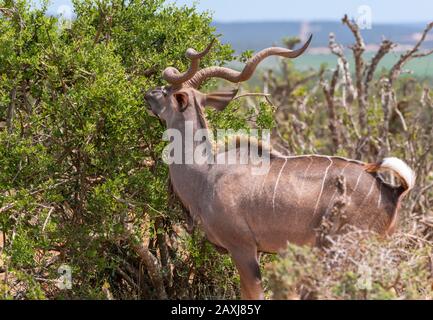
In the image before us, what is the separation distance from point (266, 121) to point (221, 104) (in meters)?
0.48

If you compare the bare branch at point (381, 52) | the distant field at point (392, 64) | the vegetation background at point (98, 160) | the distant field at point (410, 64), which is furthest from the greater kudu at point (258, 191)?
the distant field at point (410, 64)

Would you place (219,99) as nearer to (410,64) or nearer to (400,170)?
(400,170)

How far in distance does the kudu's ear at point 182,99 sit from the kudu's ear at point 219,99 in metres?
0.16

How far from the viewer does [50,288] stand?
539 cm

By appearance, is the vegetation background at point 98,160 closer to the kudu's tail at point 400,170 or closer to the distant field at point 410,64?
the kudu's tail at point 400,170

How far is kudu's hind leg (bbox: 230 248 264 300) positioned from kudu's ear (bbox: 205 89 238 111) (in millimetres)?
971

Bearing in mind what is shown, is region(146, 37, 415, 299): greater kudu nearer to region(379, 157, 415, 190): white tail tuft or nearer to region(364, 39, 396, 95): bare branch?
region(379, 157, 415, 190): white tail tuft

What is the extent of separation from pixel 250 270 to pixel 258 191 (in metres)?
0.46

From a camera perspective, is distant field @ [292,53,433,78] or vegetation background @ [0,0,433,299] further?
distant field @ [292,53,433,78]

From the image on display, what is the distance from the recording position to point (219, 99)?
532 cm

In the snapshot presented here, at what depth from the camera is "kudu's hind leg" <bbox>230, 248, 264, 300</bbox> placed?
4.90 metres

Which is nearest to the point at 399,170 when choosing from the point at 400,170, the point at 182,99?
the point at 400,170

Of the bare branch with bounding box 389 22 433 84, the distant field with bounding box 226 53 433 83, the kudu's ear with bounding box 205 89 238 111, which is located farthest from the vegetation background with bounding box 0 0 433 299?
the bare branch with bounding box 389 22 433 84
